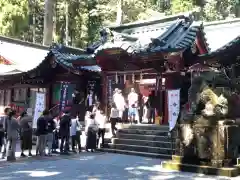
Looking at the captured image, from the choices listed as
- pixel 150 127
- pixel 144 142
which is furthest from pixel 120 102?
pixel 144 142

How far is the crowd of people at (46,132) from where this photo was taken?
474 inches

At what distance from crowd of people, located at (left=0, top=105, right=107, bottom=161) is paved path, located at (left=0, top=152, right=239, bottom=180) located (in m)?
1.06

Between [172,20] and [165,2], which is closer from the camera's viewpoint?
[172,20]

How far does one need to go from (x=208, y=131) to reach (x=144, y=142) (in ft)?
14.6

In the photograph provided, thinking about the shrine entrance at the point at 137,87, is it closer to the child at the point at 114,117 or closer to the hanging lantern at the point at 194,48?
the child at the point at 114,117

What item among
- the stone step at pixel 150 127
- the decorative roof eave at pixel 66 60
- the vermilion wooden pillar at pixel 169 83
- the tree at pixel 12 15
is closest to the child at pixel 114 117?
the stone step at pixel 150 127

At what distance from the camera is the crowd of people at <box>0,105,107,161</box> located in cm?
1204

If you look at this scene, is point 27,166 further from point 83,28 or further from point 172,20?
point 83,28

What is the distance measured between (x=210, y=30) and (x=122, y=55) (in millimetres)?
7835

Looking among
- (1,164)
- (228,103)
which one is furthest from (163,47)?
(1,164)

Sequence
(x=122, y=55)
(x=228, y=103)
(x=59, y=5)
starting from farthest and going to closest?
1. (x=59, y=5)
2. (x=122, y=55)
3. (x=228, y=103)

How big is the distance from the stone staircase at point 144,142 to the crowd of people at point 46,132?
32.0 inches

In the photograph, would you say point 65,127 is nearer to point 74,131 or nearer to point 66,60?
point 74,131

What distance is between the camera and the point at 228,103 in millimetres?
10781
